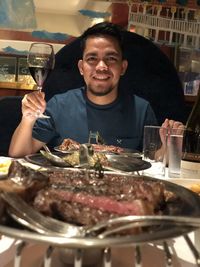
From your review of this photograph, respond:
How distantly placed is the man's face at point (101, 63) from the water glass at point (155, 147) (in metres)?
0.88

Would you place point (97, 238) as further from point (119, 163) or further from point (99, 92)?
point (99, 92)

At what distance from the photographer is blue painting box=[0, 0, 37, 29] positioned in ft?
9.36

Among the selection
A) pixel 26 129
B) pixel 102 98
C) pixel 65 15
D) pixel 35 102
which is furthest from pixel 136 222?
pixel 65 15

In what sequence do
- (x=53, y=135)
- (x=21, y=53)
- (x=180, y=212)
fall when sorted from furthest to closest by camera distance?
(x=21, y=53) < (x=53, y=135) < (x=180, y=212)

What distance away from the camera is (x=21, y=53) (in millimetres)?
2867

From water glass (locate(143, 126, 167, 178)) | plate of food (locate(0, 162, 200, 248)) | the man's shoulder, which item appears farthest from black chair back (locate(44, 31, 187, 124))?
plate of food (locate(0, 162, 200, 248))

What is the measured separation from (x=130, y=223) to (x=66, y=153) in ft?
2.81

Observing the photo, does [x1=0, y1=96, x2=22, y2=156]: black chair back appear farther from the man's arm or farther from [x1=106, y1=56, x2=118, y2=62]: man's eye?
[x1=106, y1=56, x2=118, y2=62]: man's eye

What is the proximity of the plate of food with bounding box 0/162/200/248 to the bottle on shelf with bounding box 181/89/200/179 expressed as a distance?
409 millimetres

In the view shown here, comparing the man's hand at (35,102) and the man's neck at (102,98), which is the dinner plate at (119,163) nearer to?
the man's hand at (35,102)

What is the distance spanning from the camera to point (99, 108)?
2189 mm

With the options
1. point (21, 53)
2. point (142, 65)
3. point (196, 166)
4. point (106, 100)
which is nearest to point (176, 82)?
point (142, 65)

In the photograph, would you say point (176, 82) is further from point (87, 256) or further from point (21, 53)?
point (87, 256)

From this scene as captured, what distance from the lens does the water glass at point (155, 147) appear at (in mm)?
1276
